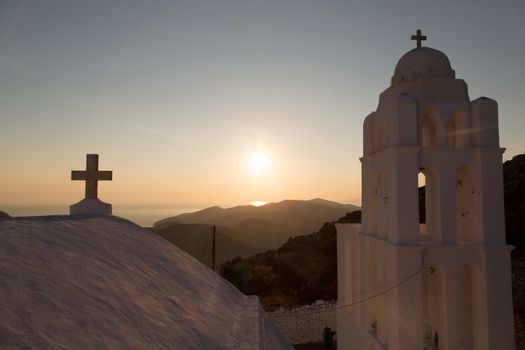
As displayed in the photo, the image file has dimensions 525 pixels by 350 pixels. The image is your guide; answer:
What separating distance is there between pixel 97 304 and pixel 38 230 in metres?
1.23

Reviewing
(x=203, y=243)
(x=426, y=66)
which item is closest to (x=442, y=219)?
(x=426, y=66)

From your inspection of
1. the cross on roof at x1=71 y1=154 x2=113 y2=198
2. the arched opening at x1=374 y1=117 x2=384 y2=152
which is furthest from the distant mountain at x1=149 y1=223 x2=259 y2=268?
the cross on roof at x1=71 y1=154 x2=113 y2=198

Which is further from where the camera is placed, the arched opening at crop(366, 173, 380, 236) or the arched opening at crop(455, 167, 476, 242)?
the arched opening at crop(366, 173, 380, 236)

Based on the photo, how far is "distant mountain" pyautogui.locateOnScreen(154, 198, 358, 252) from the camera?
86.6m

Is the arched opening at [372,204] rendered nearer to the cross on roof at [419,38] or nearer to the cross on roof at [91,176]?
the cross on roof at [419,38]

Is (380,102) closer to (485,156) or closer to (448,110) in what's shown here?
(448,110)

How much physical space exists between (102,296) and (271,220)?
104065 millimetres

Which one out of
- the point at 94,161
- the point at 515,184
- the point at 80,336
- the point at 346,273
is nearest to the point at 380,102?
the point at 346,273

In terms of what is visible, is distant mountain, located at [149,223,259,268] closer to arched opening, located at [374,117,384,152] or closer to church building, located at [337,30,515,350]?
arched opening, located at [374,117,384,152]

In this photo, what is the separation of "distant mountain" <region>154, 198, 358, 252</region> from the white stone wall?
2099 inches

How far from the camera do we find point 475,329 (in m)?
8.65

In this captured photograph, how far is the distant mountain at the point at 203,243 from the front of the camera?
66.4 m

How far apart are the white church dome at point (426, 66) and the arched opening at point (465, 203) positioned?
255 cm

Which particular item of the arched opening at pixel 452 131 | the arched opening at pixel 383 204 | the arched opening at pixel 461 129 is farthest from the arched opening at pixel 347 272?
the arched opening at pixel 461 129
